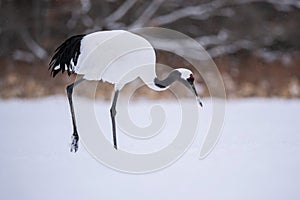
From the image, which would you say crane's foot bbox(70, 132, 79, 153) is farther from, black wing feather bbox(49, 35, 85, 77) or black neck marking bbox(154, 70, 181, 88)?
black neck marking bbox(154, 70, 181, 88)

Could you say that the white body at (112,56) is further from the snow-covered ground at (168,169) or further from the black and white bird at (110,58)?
the snow-covered ground at (168,169)

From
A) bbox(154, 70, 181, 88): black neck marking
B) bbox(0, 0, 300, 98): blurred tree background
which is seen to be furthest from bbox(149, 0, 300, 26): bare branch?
bbox(154, 70, 181, 88): black neck marking

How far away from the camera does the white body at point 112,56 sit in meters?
2.69

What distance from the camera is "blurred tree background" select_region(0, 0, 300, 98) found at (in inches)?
194

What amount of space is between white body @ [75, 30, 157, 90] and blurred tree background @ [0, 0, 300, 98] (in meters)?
2.08

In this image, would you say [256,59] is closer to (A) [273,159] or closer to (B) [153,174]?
(A) [273,159]

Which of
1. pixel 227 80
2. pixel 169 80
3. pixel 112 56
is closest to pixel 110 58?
pixel 112 56

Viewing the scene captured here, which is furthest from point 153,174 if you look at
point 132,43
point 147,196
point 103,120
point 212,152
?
point 103,120

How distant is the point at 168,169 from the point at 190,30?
276 cm

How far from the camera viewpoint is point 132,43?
2.72m

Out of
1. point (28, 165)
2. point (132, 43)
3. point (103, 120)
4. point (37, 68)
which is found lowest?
point (37, 68)

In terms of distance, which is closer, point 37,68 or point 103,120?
point 103,120

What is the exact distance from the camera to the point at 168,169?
100 inches

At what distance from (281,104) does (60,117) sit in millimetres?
1604
